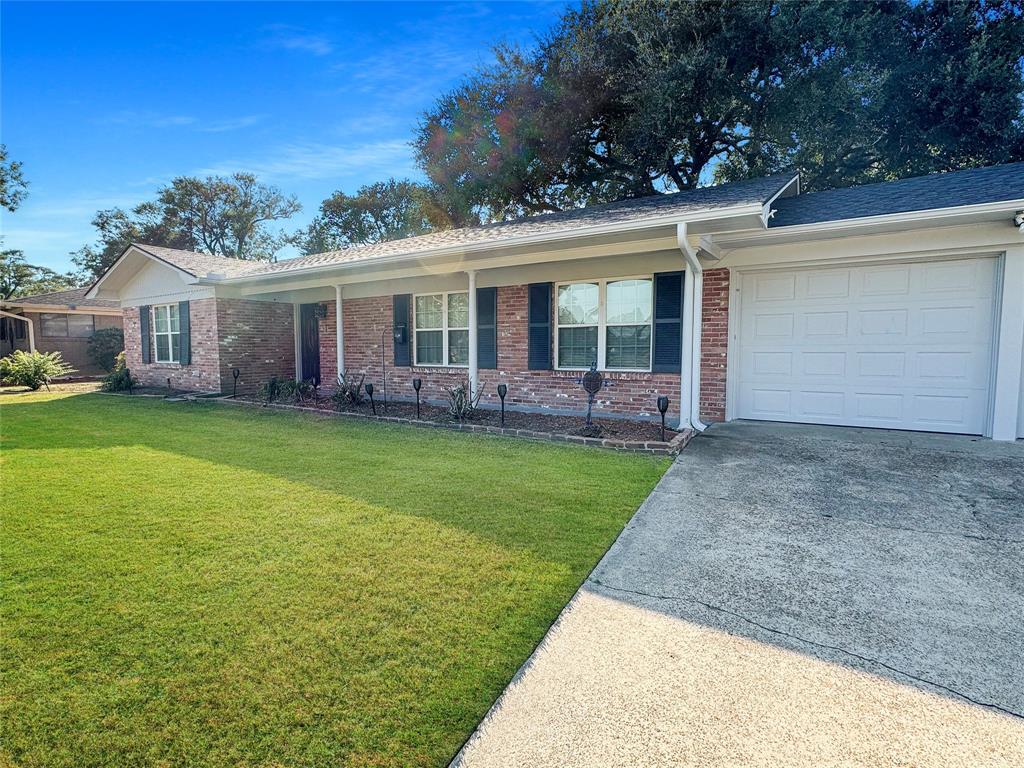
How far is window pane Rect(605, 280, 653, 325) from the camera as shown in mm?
7551

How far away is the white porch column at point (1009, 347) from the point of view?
18.3 ft

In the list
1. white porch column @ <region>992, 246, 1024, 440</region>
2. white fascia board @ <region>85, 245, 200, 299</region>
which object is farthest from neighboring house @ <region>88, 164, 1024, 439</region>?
white fascia board @ <region>85, 245, 200, 299</region>

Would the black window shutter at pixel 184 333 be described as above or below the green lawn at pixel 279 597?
above

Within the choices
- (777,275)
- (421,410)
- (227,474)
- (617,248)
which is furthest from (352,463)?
(777,275)

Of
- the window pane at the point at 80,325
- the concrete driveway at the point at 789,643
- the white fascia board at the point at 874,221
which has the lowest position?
the concrete driveway at the point at 789,643

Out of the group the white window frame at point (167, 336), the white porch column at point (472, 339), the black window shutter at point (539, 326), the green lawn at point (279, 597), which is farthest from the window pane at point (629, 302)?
the white window frame at point (167, 336)

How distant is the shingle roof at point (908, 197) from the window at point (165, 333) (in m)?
13.6

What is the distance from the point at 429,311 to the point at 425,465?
5.15 metres

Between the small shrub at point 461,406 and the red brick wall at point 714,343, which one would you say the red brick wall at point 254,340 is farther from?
the red brick wall at point 714,343

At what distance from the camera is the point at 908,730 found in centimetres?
172

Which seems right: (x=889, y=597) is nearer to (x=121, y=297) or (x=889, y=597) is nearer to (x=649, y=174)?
(x=649, y=174)

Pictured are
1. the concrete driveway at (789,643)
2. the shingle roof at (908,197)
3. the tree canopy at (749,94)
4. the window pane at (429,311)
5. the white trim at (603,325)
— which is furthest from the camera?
the tree canopy at (749,94)

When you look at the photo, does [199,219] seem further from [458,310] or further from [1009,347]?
[1009,347]

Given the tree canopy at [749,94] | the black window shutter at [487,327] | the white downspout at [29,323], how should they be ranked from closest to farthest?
the black window shutter at [487,327] < the tree canopy at [749,94] < the white downspout at [29,323]
